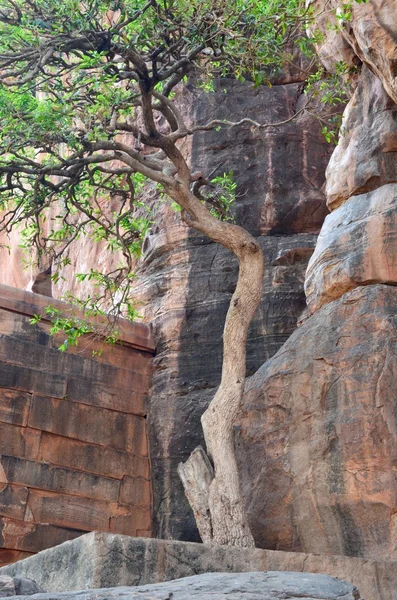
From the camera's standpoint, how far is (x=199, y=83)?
53.9 ft

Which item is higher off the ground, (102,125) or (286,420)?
(102,125)

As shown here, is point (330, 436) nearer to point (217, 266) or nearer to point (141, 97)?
point (141, 97)

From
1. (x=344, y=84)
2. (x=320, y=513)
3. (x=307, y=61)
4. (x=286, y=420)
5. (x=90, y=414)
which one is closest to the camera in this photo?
(x=320, y=513)

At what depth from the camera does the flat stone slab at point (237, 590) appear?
209 inches

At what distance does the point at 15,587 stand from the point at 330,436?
5646 millimetres

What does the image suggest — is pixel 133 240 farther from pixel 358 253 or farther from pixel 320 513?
pixel 320 513

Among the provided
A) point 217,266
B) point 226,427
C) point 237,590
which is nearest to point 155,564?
point 226,427

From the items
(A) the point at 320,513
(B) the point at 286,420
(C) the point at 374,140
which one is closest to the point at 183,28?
(C) the point at 374,140

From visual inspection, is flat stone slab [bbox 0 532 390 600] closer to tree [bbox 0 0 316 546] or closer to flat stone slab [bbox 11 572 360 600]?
tree [bbox 0 0 316 546]

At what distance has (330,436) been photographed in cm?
1099

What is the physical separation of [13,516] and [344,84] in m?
8.16

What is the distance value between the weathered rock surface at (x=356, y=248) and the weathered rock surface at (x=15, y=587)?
680cm

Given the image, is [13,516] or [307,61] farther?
[307,61]

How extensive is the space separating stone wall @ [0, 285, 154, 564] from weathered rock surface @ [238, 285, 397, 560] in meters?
3.39
